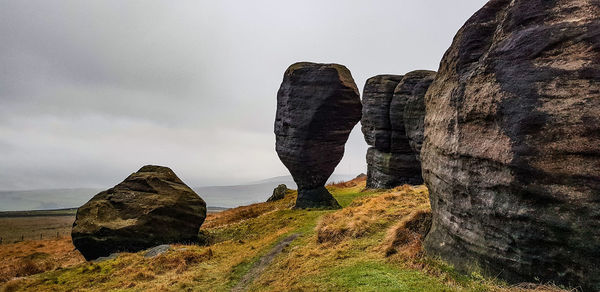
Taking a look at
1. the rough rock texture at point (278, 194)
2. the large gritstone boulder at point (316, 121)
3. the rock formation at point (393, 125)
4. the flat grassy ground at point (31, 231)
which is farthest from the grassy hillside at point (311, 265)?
the flat grassy ground at point (31, 231)

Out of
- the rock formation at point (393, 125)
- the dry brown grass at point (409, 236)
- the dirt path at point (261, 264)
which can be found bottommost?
the dirt path at point (261, 264)

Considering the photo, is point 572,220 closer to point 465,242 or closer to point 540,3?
point 465,242

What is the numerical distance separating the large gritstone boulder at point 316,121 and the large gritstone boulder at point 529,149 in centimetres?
1850

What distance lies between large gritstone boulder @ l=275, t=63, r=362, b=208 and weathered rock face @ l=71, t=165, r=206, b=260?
9.29m

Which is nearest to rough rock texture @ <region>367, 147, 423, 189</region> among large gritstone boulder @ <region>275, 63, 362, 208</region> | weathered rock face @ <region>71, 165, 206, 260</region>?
large gritstone boulder @ <region>275, 63, 362, 208</region>

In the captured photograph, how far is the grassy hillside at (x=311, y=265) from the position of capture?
9883 millimetres

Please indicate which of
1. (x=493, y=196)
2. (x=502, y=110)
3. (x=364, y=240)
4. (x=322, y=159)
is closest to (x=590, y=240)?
(x=493, y=196)

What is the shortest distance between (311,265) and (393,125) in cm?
2699

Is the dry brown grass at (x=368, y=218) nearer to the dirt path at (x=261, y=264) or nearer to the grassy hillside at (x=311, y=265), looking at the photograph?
the grassy hillside at (x=311, y=265)

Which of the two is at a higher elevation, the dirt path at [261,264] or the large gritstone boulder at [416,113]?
the large gritstone boulder at [416,113]

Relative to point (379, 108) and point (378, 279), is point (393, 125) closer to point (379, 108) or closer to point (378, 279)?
point (379, 108)

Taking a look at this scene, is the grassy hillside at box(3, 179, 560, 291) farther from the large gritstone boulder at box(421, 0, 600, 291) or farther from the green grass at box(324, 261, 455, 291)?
the large gritstone boulder at box(421, 0, 600, 291)

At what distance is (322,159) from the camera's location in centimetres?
3005

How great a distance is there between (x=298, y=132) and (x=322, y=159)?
3.30 metres
